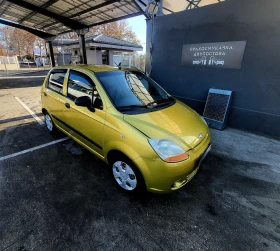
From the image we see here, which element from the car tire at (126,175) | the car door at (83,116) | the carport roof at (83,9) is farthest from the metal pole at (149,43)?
the car tire at (126,175)

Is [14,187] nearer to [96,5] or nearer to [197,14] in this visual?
[197,14]

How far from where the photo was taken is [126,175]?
7.13 feet

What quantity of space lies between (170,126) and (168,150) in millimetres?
383

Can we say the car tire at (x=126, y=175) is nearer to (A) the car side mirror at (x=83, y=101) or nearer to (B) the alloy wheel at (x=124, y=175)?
(B) the alloy wheel at (x=124, y=175)

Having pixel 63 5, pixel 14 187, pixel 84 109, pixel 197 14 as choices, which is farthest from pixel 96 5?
pixel 14 187

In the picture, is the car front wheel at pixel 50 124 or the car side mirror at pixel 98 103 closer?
the car side mirror at pixel 98 103

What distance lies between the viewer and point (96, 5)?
6742 mm

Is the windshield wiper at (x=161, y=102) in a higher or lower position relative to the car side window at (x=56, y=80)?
lower

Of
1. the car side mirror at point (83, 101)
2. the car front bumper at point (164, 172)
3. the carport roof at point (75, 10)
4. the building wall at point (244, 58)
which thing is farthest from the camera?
the carport roof at point (75, 10)

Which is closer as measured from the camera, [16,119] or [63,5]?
[16,119]

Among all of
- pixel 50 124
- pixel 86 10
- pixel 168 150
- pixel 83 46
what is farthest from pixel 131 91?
pixel 83 46

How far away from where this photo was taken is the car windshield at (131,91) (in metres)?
2.38

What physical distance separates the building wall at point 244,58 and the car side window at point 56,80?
11.2ft

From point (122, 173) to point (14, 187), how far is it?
1.59 m
